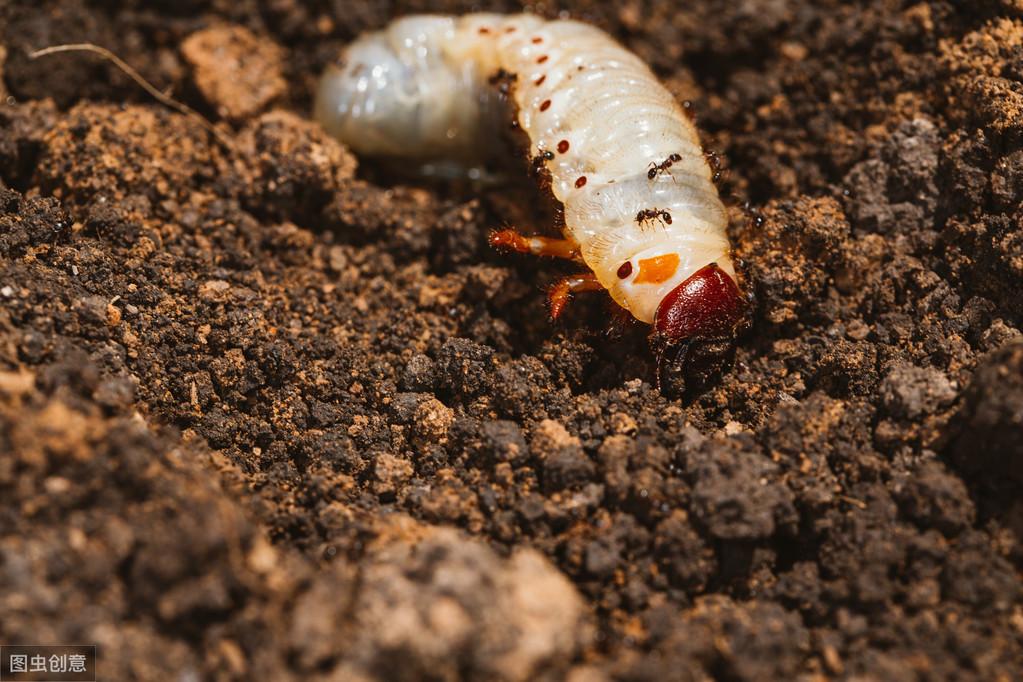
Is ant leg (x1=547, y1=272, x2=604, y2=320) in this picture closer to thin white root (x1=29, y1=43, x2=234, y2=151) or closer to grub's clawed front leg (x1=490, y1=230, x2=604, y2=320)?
grub's clawed front leg (x1=490, y1=230, x2=604, y2=320)

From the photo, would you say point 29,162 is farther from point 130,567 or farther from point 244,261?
point 130,567

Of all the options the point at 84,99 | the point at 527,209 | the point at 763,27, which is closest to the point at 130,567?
the point at 527,209

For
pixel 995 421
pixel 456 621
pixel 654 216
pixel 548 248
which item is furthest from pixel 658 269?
pixel 456 621

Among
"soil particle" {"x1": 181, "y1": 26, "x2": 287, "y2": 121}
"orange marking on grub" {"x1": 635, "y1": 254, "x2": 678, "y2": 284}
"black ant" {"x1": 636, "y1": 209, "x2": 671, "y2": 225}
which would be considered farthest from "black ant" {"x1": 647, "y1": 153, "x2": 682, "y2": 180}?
"soil particle" {"x1": 181, "y1": 26, "x2": 287, "y2": 121}

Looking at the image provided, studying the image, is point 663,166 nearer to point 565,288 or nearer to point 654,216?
point 654,216

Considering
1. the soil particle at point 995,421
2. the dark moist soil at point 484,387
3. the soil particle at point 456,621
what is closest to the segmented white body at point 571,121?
the dark moist soil at point 484,387
